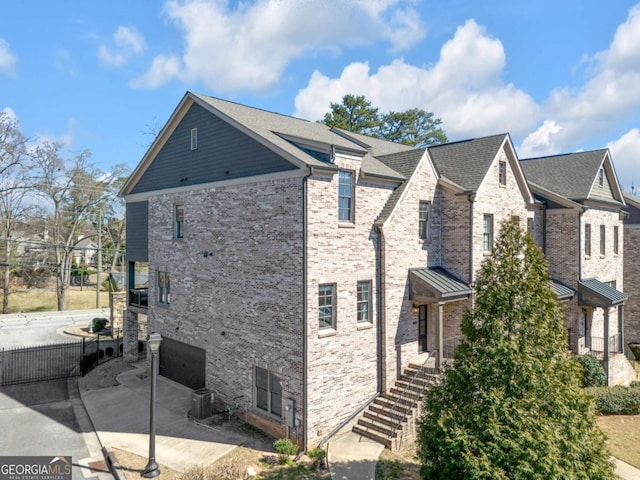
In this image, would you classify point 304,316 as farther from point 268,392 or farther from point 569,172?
point 569,172

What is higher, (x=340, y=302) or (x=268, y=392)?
(x=340, y=302)

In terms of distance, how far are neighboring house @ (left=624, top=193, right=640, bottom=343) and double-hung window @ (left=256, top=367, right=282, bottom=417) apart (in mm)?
25217

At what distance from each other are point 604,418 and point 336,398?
11.4 metres

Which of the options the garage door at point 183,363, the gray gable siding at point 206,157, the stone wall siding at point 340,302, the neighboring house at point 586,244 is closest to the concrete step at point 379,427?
the stone wall siding at point 340,302

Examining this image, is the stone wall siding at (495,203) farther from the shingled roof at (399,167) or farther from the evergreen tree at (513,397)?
the evergreen tree at (513,397)

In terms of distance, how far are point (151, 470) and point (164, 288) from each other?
9838 mm

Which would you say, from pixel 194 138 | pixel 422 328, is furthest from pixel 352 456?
pixel 194 138

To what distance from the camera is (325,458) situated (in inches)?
485

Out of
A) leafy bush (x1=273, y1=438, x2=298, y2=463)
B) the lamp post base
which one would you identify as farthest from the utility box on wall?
leafy bush (x1=273, y1=438, x2=298, y2=463)

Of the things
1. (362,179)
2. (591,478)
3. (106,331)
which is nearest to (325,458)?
(591,478)

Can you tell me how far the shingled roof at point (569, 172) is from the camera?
22.5 meters

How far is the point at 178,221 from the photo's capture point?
19203 millimetres

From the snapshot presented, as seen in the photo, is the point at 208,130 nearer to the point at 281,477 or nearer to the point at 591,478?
the point at 281,477

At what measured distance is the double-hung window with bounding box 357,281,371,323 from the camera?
14851mm
